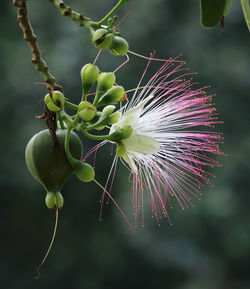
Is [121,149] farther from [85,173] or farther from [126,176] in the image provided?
[126,176]

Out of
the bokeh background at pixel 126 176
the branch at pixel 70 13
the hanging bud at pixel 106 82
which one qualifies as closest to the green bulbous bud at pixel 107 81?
the hanging bud at pixel 106 82

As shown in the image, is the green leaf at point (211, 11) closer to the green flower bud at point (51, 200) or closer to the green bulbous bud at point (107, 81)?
the green bulbous bud at point (107, 81)

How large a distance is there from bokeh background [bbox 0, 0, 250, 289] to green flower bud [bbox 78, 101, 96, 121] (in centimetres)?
528

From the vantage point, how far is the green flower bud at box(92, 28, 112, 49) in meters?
1.33

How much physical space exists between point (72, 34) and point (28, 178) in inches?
80.2

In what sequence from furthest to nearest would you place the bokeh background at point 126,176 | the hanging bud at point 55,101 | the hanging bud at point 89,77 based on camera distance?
the bokeh background at point 126,176, the hanging bud at point 89,77, the hanging bud at point 55,101

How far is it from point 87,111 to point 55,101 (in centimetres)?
7

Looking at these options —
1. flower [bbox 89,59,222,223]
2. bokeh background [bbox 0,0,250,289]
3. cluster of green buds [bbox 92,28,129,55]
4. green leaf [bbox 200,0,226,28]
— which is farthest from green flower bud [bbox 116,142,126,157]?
bokeh background [bbox 0,0,250,289]

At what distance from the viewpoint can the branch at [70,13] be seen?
1.36 m

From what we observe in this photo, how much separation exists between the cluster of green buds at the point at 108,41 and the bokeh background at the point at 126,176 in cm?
521

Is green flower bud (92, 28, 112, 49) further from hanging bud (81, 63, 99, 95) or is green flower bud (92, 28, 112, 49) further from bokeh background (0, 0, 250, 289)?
bokeh background (0, 0, 250, 289)

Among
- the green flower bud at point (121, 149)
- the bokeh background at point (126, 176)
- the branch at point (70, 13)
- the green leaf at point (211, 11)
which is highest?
the bokeh background at point (126, 176)

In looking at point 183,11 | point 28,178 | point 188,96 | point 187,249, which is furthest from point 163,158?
point 183,11

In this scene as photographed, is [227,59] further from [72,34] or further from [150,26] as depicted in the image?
[72,34]
